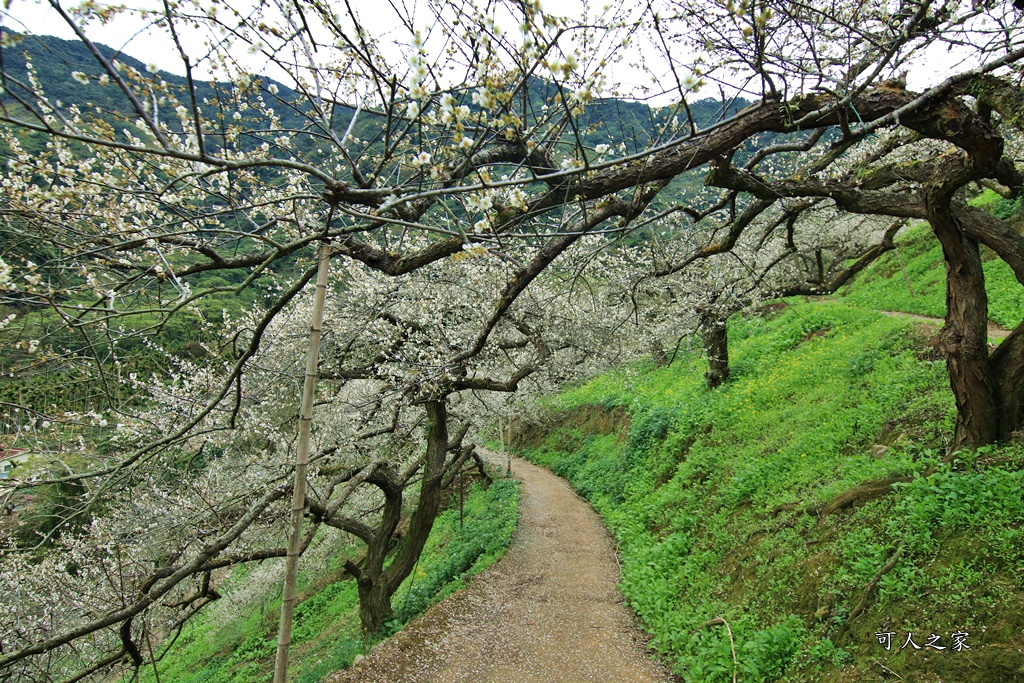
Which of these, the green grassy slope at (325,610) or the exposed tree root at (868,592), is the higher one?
the exposed tree root at (868,592)

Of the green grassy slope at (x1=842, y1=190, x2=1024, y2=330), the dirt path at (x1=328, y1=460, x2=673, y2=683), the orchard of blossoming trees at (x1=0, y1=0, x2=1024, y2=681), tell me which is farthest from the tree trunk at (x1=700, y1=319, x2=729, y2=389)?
the dirt path at (x1=328, y1=460, x2=673, y2=683)

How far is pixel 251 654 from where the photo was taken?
1163cm

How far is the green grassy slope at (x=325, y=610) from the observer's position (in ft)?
30.2

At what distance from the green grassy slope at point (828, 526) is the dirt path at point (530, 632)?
457 mm

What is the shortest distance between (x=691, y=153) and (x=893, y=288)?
14.0 m

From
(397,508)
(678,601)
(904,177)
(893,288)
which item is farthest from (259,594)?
(893,288)

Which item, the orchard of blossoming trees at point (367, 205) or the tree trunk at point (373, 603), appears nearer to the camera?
the orchard of blossoming trees at point (367, 205)

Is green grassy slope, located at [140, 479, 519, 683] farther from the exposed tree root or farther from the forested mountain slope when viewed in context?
the exposed tree root

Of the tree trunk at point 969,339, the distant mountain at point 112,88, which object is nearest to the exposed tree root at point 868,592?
the tree trunk at point 969,339

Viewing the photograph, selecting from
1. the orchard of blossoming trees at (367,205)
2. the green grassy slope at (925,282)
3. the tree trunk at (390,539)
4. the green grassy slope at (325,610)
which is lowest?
the green grassy slope at (325,610)

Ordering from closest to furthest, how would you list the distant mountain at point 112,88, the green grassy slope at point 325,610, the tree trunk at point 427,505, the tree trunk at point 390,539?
1. the distant mountain at point 112,88
2. the tree trunk at point 390,539
3. the tree trunk at point 427,505
4. the green grassy slope at point 325,610

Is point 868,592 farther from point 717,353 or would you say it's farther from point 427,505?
point 717,353

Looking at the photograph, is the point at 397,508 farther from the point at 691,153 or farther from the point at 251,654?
the point at 691,153

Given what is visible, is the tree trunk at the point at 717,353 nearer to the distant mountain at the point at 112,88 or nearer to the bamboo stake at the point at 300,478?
the distant mountain at the point at 112,88
